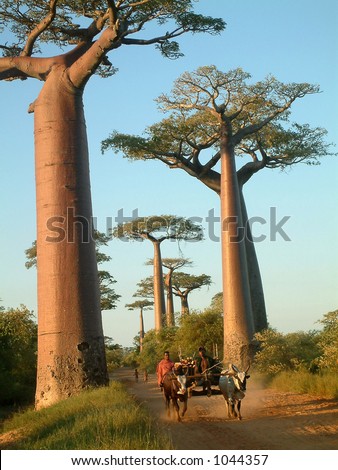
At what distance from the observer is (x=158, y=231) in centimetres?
2381

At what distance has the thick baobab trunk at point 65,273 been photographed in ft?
28.6

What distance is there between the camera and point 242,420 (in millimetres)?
7703

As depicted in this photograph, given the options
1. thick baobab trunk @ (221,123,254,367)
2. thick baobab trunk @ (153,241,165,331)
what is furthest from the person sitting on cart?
thick baobab trunk @ (153,241,165,331)

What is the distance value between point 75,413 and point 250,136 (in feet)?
33.6

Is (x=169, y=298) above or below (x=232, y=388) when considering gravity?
above

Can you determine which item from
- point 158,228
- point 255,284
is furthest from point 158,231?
point 255,284

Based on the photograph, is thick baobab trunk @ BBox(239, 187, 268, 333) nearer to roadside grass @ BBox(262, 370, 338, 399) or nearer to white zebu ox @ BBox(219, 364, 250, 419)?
roadside grass @ BBox(262, 370, 338, 399)

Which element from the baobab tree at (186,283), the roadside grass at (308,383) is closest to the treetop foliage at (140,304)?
the baobab tree at (186,283)

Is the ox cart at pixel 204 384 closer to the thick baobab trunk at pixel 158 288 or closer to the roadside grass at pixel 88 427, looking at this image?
the roadside grass at pixel 88 427

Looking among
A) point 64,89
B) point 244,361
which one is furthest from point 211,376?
point 244,361

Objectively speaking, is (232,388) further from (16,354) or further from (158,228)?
(158,228)

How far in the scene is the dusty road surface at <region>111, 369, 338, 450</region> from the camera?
234 inches

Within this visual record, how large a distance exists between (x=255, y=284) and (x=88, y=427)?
9.93 metres

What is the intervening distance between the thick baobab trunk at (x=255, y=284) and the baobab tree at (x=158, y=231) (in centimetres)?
787
